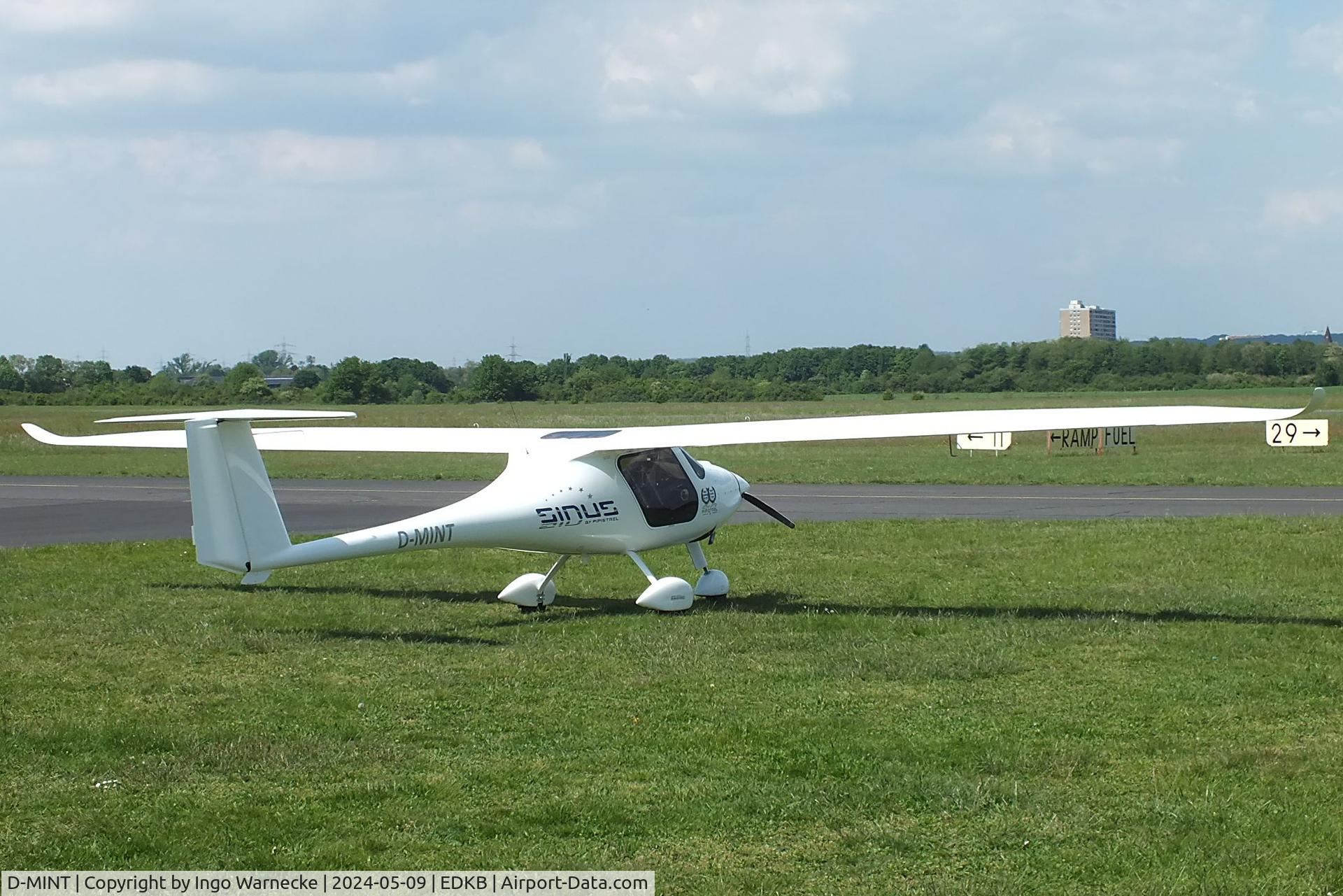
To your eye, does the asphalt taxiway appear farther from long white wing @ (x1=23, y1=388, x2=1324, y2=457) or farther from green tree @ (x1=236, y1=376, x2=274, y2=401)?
green tree @ (x1=236, y1=376, x2=274, y2=401)

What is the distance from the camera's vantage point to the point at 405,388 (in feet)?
372

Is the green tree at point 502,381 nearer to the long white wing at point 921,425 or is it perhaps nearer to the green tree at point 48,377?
the green tree at point 48,377

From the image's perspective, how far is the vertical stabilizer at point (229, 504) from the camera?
38.8 feet

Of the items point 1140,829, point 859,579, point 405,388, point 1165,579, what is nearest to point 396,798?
point 1140,829

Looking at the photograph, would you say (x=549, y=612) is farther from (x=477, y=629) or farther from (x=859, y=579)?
(x=859, y=579)

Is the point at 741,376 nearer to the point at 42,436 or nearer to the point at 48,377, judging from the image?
the point at 48,377

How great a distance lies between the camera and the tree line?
10175cm

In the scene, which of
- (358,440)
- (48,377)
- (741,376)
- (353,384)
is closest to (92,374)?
(48,377)

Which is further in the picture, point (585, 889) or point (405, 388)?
point (405, 388)

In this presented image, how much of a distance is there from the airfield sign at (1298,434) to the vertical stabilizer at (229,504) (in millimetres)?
35233

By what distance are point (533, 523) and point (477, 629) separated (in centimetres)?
114

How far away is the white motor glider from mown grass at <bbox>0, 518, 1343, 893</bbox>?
72 centimetres

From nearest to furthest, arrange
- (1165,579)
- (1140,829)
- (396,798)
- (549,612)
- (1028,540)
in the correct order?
(1140,829) < (396,798) < (549,612) < (1165,579) < (1028,540)
